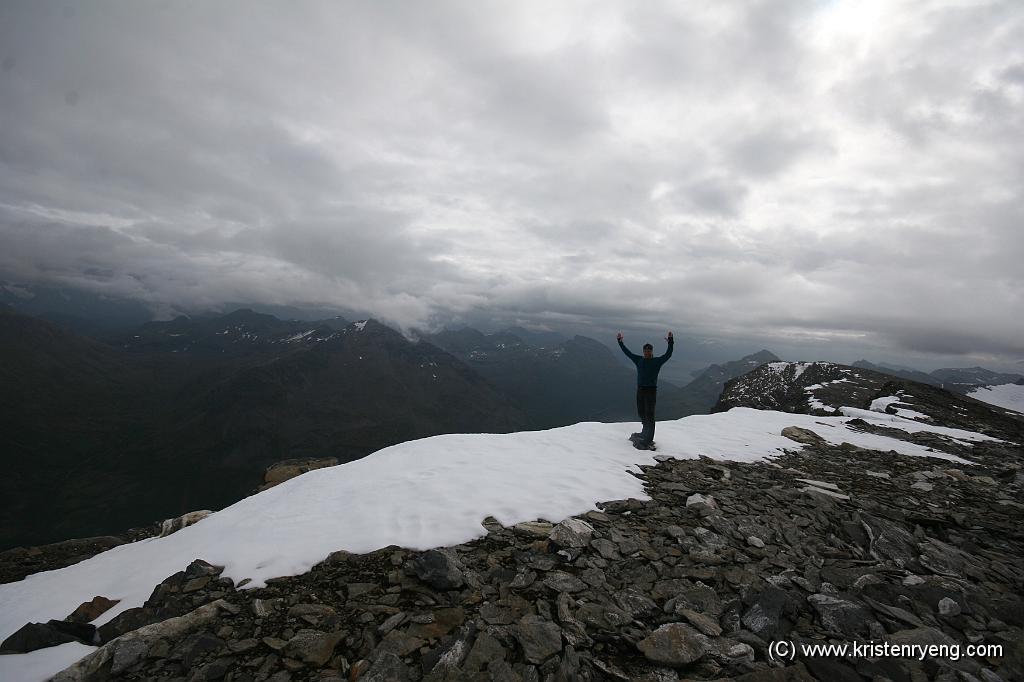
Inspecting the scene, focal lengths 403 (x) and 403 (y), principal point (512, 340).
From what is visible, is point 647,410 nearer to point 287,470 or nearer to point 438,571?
point 438,571

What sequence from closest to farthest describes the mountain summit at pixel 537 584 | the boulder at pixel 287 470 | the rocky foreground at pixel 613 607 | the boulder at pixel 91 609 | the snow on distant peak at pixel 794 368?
1. the rocky foreground at pixel 613 607
2. the mountain summit at pixel 537 584
3. the boulder at pixel 91 609
4. the boulder at pixel 287 470
5. the snow on distant peak at pixel 794 368

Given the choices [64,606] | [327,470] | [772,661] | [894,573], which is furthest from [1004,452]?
[64,606]

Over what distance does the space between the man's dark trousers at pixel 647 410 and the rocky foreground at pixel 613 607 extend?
500 cm

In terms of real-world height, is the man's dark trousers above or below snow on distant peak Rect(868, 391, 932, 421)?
above

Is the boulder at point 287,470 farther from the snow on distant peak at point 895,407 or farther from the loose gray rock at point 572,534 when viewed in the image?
the snow on distant peak at point 895,407

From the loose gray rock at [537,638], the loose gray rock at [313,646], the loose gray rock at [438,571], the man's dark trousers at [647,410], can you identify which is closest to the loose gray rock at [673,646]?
the loose gray rock at [537,638]

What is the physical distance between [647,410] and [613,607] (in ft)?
28.6

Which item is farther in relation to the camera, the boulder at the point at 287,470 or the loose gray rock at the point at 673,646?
the boulder at the point at 287,470

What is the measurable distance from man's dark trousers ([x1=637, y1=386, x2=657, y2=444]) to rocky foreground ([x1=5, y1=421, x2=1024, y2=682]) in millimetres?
5000

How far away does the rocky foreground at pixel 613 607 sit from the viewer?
4.78 m

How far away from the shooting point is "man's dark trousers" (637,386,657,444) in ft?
45.1

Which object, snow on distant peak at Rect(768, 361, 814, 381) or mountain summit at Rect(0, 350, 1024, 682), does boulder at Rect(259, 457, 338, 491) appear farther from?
snow on distant peak at Rect(768, 361, 814, 381)

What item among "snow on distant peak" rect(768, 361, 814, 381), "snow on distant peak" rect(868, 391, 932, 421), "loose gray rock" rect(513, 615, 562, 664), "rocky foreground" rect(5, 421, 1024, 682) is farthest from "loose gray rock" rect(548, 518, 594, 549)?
"snow on distant peak" rect(768, 361, 814, 381)

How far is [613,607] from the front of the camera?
18.7 ft
